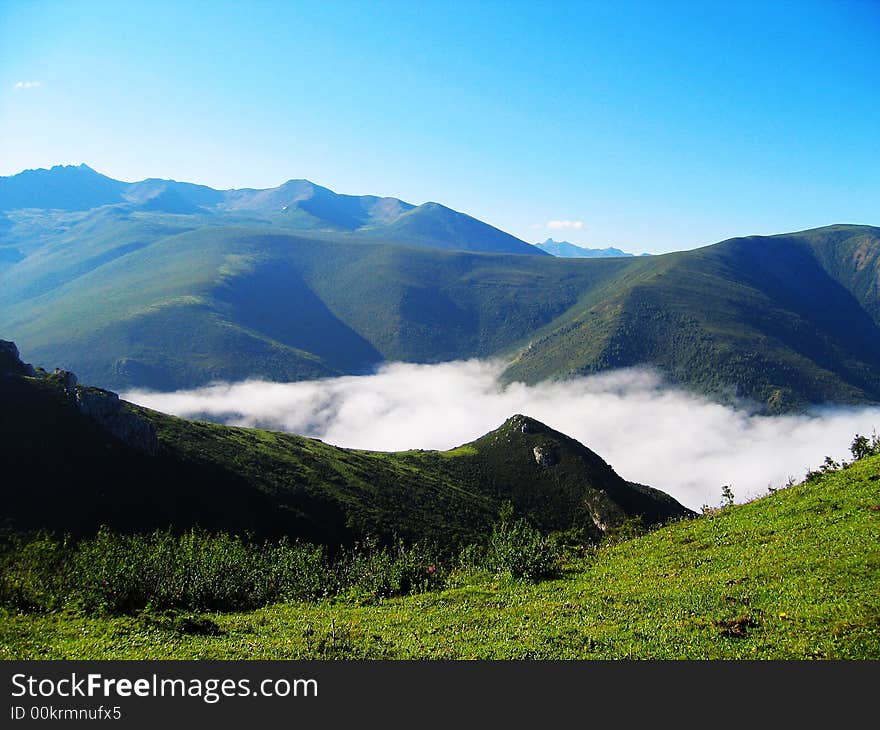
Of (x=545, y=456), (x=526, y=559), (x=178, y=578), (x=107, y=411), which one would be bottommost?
(x=545, y=456)

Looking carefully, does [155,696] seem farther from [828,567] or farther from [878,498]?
[878,498]

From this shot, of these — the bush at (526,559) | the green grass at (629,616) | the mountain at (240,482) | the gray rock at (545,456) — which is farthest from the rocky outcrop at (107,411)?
the gray rock at (545,456)

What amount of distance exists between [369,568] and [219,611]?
1785 cm

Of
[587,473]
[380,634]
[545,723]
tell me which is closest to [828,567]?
[545,723]

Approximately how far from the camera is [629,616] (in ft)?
83.9

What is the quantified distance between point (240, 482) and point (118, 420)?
1143 inches

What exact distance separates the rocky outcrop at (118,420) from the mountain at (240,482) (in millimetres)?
259

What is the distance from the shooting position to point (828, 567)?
85.6 feet

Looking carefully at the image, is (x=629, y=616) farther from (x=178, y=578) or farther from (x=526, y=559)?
(x=178, y=578)

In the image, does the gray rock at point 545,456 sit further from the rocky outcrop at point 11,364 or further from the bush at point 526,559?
the rocky outcrop at point 11,364

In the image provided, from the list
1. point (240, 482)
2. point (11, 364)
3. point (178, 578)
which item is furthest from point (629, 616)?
point (11, 364)

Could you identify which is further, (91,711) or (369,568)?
(369,568)

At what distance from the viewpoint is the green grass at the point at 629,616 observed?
828 inches

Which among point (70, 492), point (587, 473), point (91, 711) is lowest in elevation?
point (587, 473)
